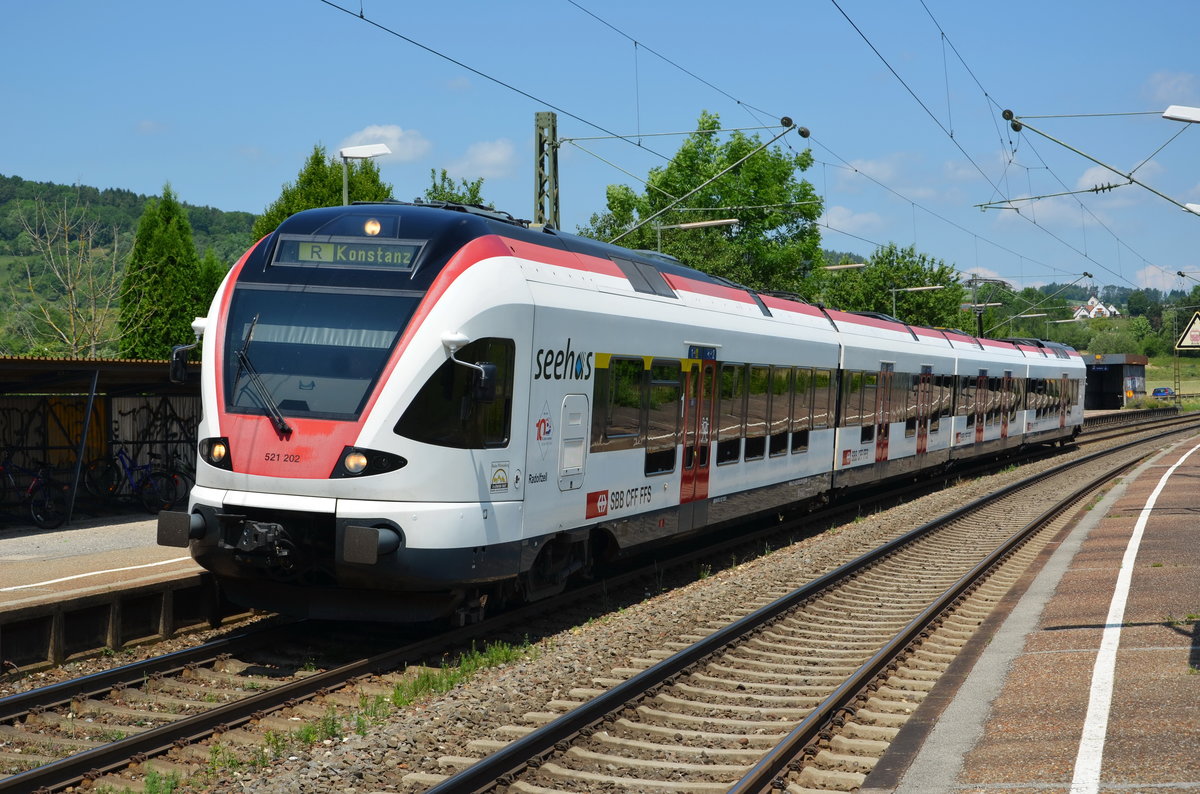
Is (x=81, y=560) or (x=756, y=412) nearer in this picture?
(x=81, y=560)

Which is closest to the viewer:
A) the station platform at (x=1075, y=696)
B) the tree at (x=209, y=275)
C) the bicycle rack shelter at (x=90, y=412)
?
the station platform at (x=1075, y=696)

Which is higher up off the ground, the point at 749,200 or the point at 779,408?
the point at 749,200

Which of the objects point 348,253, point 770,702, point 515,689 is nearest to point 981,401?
point 770,702

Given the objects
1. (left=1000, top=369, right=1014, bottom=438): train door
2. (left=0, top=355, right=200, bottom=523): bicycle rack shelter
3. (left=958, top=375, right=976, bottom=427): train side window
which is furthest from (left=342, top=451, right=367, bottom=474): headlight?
(left=1000, top=369, right=1014, bottom=438): train door

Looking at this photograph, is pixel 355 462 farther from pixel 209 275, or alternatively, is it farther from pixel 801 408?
pixel 209 275

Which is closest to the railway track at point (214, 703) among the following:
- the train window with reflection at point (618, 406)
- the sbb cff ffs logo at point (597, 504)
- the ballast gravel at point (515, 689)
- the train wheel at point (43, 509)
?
the ballast gravel at point (515, 689)

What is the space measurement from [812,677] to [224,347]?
5389 millimetres

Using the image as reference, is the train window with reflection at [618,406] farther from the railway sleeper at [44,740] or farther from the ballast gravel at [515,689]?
the railway sleeper at [44,740]

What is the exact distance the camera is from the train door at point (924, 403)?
24953mm

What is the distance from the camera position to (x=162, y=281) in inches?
1594

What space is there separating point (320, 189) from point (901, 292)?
3831 cm

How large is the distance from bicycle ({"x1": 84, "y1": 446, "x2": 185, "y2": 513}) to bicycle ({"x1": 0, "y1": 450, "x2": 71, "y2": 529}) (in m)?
0.47

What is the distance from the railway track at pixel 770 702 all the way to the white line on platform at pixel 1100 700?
1167 mm

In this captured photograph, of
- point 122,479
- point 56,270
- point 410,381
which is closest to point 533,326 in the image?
point 410,381
